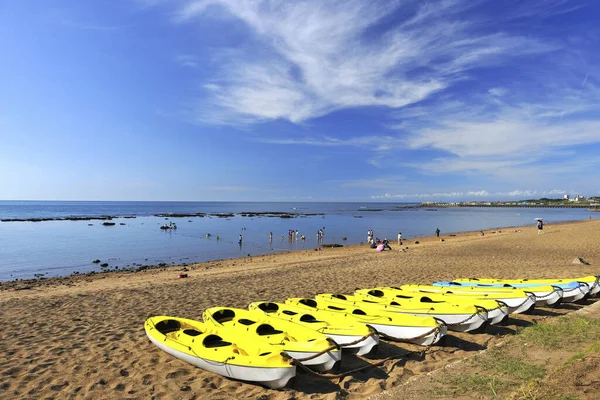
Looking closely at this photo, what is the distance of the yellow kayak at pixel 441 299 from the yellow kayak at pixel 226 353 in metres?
4.29

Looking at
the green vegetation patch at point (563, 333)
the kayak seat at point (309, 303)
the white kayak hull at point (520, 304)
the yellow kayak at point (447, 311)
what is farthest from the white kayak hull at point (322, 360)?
the white kayak hull at point (520, 304)

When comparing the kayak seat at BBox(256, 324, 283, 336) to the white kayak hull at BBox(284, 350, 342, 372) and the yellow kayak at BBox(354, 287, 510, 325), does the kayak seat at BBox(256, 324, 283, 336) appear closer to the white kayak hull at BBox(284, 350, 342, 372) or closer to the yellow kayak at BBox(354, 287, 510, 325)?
the white kayak hull at BBox(284, 350, 342, 372)

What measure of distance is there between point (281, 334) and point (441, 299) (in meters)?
4.65

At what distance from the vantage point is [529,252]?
2200 centimetres

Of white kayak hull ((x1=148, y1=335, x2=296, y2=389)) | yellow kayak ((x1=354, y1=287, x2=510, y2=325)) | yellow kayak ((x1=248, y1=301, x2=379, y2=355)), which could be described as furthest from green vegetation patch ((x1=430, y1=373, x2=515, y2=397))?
yellow kayak ((x1=354, y1=287, x2=510, y2=325))

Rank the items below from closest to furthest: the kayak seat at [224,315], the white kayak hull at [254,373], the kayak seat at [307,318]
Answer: the white kayak hull at [254,373] → the kayak seat at [307,318] → the kayak seat at [224,315]

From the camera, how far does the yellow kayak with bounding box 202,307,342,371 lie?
591cm

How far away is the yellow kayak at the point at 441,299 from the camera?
800 centimetres

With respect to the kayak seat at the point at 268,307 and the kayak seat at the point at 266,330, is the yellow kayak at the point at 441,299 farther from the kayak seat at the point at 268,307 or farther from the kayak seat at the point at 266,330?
the kayak seat at the point at 266,330

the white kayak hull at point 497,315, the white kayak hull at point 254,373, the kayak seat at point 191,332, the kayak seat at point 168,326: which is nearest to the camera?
the white kayak hull at point 254,373

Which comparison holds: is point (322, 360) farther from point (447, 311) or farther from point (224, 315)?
point (447, 311)

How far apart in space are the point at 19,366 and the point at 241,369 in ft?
15.1

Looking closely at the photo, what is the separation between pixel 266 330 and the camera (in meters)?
7.09

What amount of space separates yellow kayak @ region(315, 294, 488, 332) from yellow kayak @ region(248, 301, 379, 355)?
127 cm
